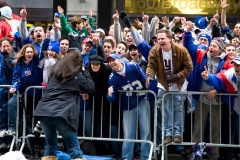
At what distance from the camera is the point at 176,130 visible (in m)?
12.0

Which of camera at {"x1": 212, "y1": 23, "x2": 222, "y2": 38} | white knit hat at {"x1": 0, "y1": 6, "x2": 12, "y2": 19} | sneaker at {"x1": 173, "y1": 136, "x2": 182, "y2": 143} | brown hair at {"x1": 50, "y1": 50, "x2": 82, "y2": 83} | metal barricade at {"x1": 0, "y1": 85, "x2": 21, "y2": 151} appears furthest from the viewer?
white knit hat at {"x1": 0, "y1": 6, "x2": 12, "y2": 19}

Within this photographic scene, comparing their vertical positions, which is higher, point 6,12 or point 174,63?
point 6,12

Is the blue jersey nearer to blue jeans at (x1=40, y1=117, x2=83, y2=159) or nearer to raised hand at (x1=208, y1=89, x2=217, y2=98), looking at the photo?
raised hand at (x1=208, y1=89, x2=217, y2=98)

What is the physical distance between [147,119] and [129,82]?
0.70 metres

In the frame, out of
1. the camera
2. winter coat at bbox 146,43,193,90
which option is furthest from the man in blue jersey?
the camera

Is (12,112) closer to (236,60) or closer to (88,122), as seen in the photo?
(88,122)

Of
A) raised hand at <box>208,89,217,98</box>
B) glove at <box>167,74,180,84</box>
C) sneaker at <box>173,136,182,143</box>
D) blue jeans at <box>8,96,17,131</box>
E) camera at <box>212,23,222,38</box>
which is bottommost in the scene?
sneaker at <box>173,136,182,143</box>

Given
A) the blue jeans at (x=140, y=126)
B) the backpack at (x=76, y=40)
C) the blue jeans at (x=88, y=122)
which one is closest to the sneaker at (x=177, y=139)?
the blue jeans at (x=140, y=126)

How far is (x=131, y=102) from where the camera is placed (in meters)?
12.1

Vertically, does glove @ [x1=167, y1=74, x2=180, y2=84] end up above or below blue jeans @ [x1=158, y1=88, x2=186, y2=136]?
above

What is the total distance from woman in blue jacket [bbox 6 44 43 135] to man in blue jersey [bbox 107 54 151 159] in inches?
57.1

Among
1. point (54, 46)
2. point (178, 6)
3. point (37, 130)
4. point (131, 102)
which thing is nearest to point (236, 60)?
point (131, 102)

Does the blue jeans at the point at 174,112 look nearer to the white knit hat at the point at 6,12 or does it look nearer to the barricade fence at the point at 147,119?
the barricade fence at the point at 147,119

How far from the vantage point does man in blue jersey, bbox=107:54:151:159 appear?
11961 millimetres
